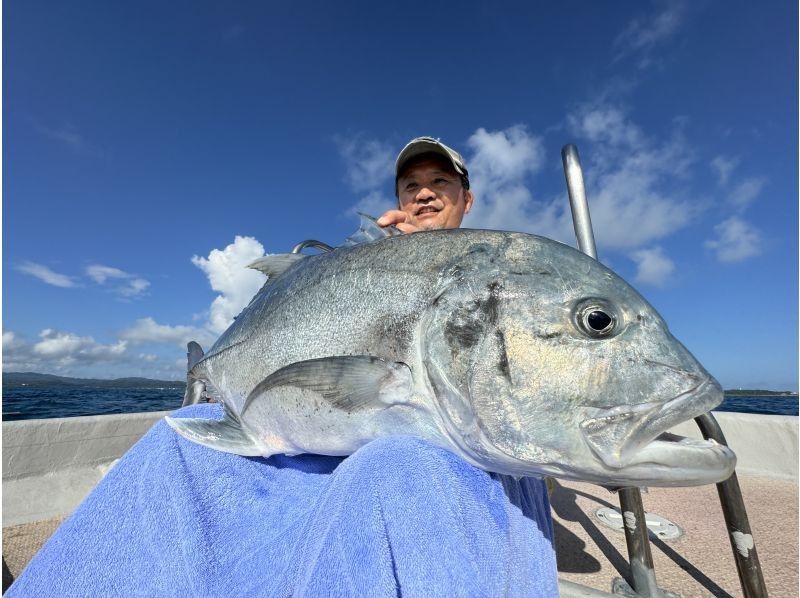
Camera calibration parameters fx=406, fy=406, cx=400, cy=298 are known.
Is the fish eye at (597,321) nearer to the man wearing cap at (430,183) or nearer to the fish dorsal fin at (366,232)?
the fish dorsal fin at (366,232)

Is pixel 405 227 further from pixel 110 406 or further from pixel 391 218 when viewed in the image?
pixel 110 406

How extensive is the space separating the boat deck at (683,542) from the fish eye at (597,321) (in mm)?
2917

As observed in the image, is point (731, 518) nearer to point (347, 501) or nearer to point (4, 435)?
point (347, 501)

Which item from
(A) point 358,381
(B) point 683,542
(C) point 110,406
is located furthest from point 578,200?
(C) point 110,406

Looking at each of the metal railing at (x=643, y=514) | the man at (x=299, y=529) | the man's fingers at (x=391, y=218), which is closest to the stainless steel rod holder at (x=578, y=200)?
the metal railing at (x=643, y=514)

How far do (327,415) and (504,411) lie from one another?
643mm

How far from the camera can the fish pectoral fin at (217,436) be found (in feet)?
5.65

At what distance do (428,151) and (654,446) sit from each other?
9.07ft

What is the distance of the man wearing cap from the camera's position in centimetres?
329

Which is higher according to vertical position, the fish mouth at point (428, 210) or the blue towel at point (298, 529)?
the fish mouth at point (428, 210)

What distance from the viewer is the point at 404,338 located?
1.42 metres

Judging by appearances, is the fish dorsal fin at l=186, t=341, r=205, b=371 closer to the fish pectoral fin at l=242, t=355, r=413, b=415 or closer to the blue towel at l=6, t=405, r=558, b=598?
the blue towel at l=6, t=405, r=558, b=598

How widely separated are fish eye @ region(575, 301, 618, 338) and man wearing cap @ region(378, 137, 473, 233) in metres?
2.09

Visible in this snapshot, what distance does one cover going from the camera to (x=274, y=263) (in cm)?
235
